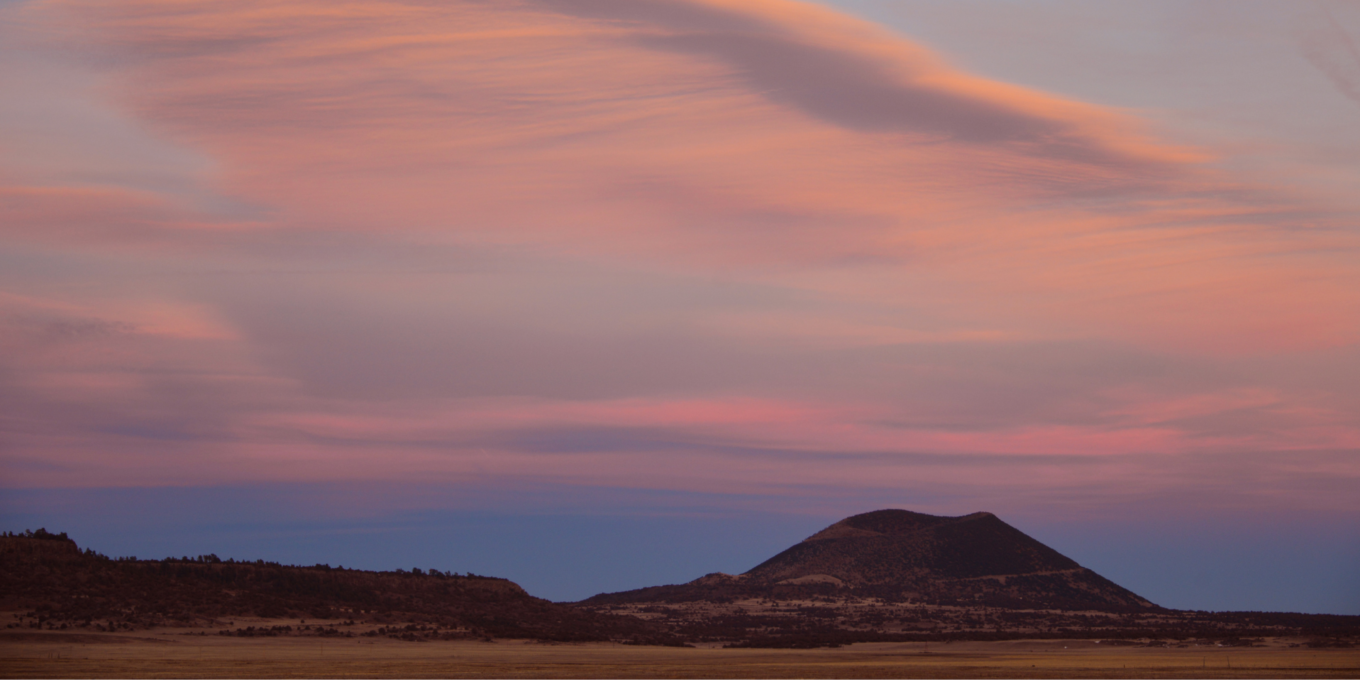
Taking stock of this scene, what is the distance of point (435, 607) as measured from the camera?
98188 mm

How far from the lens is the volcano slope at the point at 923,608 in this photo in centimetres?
11094

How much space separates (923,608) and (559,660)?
315ft

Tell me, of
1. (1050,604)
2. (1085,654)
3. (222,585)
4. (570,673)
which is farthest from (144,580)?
(1050,604)

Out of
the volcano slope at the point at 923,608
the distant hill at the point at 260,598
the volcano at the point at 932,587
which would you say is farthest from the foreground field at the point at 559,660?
the volcano at the point at 932,587

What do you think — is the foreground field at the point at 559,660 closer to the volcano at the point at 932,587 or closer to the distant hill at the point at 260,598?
the distant hill at the point at 260,598

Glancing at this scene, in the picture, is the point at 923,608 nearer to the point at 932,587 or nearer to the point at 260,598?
the point at 932,587

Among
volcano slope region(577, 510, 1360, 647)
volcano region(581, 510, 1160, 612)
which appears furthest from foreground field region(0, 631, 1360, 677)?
volcano region(581, 510, 1160, 612)

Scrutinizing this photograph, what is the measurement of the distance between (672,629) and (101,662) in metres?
68.3

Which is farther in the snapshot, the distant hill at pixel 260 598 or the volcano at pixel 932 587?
the volcano at pixel 932 587

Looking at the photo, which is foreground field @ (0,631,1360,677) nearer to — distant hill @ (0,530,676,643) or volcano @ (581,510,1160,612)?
distant hill @ (0,530,676,643)

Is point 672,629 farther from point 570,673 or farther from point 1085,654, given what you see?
point 570,673

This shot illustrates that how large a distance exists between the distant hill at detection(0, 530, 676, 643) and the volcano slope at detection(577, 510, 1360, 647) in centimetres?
1591

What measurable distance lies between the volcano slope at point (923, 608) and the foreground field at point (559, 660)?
60.8ft

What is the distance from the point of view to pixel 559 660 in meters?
66.2
